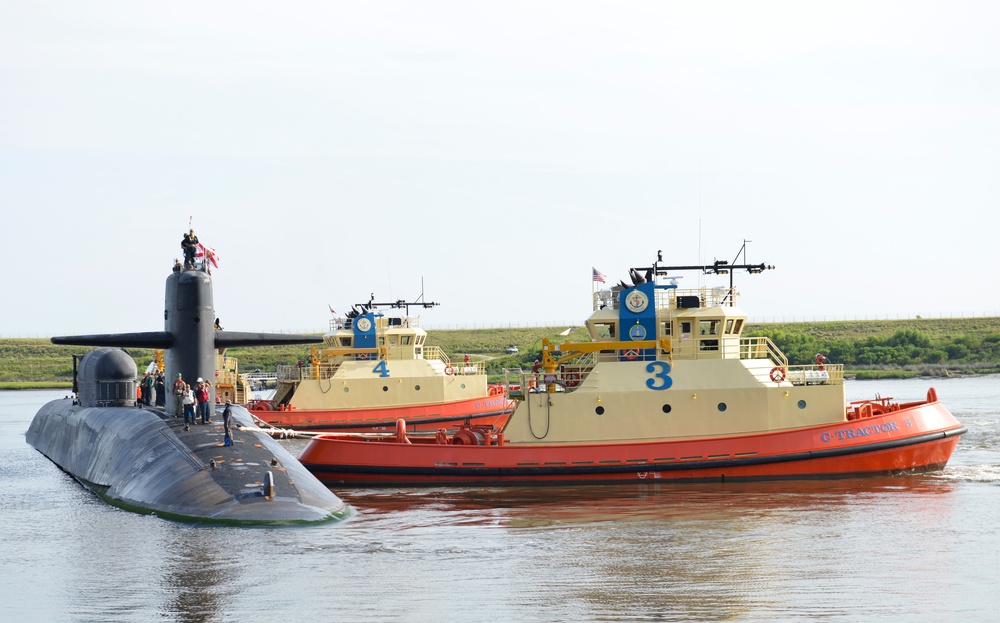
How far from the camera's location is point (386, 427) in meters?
42.0

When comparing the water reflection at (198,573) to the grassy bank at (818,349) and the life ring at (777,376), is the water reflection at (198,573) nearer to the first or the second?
the life ring at (777,376)

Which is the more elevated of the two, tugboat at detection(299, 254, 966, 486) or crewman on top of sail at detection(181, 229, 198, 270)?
crewman on top of sail at detection(181, 229, 198, 270)

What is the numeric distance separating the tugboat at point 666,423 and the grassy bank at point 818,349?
1507 inches

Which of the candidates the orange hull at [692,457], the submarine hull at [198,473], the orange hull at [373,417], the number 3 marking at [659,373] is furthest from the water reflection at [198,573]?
the orange hull at [373,417]

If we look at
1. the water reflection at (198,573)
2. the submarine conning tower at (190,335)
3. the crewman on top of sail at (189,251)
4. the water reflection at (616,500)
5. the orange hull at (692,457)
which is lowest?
the water reflection at (616,500)

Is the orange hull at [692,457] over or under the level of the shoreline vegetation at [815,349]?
under

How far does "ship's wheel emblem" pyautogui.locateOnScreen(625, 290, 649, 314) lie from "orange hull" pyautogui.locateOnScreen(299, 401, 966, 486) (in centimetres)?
323

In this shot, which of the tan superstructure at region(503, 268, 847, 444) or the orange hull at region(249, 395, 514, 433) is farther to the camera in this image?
the orange hull at region(249, 395, 514, 433)

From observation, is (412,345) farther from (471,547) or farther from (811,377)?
(471,547)

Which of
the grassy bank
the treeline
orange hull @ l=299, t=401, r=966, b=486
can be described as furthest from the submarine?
the treeline

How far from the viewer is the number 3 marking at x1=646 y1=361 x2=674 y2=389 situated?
85.9 ft

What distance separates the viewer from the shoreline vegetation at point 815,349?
7931 centimetres

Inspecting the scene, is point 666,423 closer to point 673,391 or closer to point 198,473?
point 673,391

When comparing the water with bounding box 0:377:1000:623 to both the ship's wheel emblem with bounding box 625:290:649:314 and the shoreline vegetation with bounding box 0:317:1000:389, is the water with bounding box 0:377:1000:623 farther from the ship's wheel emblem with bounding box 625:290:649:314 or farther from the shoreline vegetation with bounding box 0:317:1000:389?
the shoreline vegetation with bounding box 0:317:1000:389
